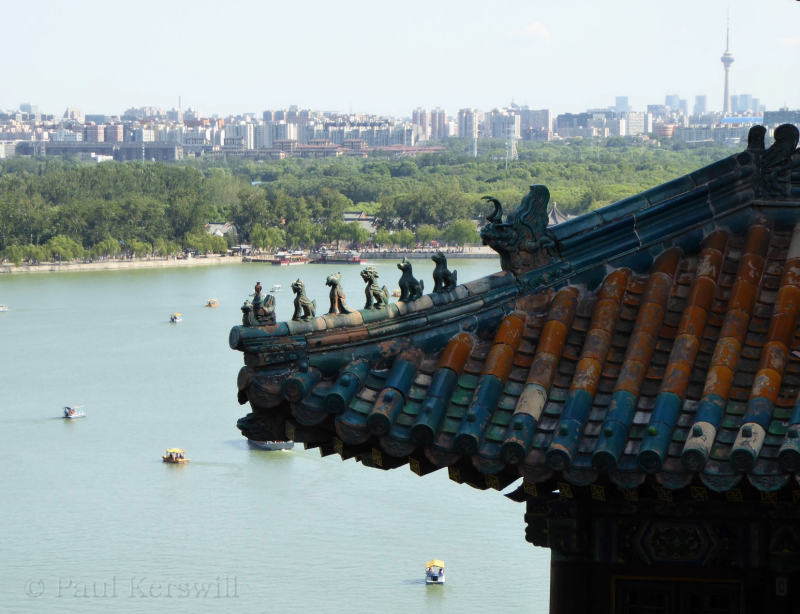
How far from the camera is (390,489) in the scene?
14773mm

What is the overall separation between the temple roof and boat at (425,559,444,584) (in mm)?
9509

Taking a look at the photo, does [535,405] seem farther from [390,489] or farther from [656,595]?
[390,489]

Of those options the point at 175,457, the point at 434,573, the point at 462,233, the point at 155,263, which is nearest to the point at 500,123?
the point at 462,233

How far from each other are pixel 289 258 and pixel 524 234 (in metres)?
41.3

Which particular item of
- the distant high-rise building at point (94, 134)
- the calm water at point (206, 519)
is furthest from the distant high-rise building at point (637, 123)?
the calm water at point (206, 519)

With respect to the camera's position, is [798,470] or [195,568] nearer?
[798,470]

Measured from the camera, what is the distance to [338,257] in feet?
142

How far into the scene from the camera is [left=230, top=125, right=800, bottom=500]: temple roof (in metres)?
1.85

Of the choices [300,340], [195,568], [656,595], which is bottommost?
[195,568]

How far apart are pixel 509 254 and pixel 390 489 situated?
1282 centimetres

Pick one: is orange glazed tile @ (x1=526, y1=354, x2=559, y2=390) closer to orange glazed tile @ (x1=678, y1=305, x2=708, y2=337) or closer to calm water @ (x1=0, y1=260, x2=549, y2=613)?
orange glazed tile @ (x1=678, y1=305, x2=708, y2=337)

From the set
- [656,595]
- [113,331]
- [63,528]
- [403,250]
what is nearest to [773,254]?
[656,595]

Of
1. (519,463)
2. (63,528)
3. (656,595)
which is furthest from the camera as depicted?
(63,528)

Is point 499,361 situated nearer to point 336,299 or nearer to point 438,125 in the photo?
point 336,299
